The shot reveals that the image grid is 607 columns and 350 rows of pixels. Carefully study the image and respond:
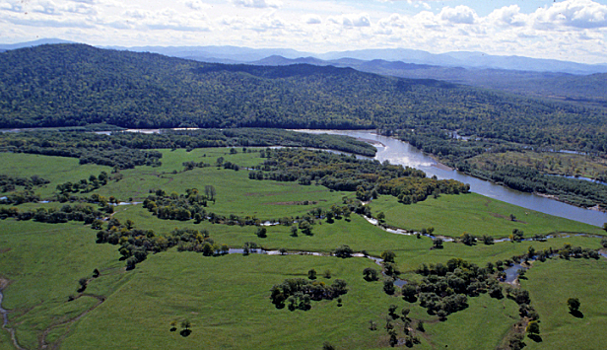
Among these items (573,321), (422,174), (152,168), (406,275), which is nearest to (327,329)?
(406,275)

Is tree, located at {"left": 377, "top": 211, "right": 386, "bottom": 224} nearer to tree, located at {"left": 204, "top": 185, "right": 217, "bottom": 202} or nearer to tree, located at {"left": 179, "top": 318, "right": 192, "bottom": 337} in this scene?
tree, located at {"left": 204, "top": 185, "right": 217, "bottom": 202}

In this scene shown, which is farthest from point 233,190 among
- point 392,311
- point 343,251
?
point 392,311

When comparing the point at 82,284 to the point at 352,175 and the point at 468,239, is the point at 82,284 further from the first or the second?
the point at 352,175

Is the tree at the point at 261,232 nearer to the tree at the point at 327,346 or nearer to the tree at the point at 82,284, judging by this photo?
the tree at the point at 82,284

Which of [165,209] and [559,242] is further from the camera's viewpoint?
[165,209]

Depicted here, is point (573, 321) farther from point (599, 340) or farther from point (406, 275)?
point (406, 275)

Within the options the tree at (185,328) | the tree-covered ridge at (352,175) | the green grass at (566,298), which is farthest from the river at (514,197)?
the tree at (185,328)
